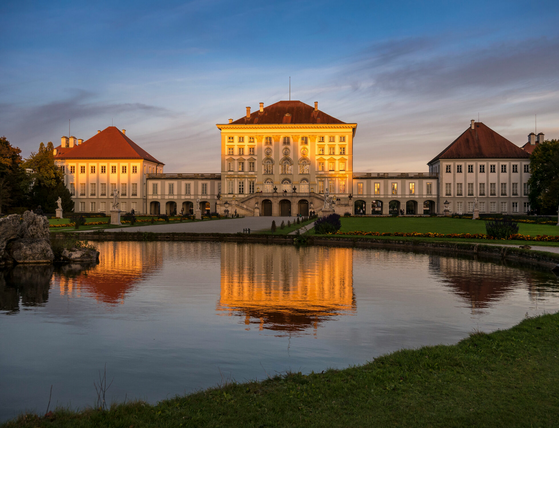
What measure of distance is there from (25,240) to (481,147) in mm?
76417

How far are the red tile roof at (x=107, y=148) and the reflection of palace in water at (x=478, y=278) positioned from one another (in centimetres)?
7384

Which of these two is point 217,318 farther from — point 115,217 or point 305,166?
point 305,166

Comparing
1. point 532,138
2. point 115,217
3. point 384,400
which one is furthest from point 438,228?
point 532,138

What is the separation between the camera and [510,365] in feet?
18.4

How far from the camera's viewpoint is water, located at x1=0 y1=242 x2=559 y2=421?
19.6 feet

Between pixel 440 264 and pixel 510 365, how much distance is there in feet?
42.5

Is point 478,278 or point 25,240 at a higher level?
point 25,240

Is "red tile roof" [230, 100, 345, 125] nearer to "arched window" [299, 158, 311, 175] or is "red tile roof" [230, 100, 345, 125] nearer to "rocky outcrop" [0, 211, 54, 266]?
"arched window" [299, 158, 311, 175]

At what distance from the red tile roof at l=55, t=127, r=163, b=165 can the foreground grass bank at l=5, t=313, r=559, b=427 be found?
83.6 metres

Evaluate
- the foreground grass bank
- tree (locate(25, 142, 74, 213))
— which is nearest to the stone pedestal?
tree (locate(25, 142, 74, 213))

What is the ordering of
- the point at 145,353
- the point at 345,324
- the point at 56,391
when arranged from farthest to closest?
the point at 345,324 < the point at 145,353 < the point at 56,391

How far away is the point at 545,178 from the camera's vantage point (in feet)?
210
